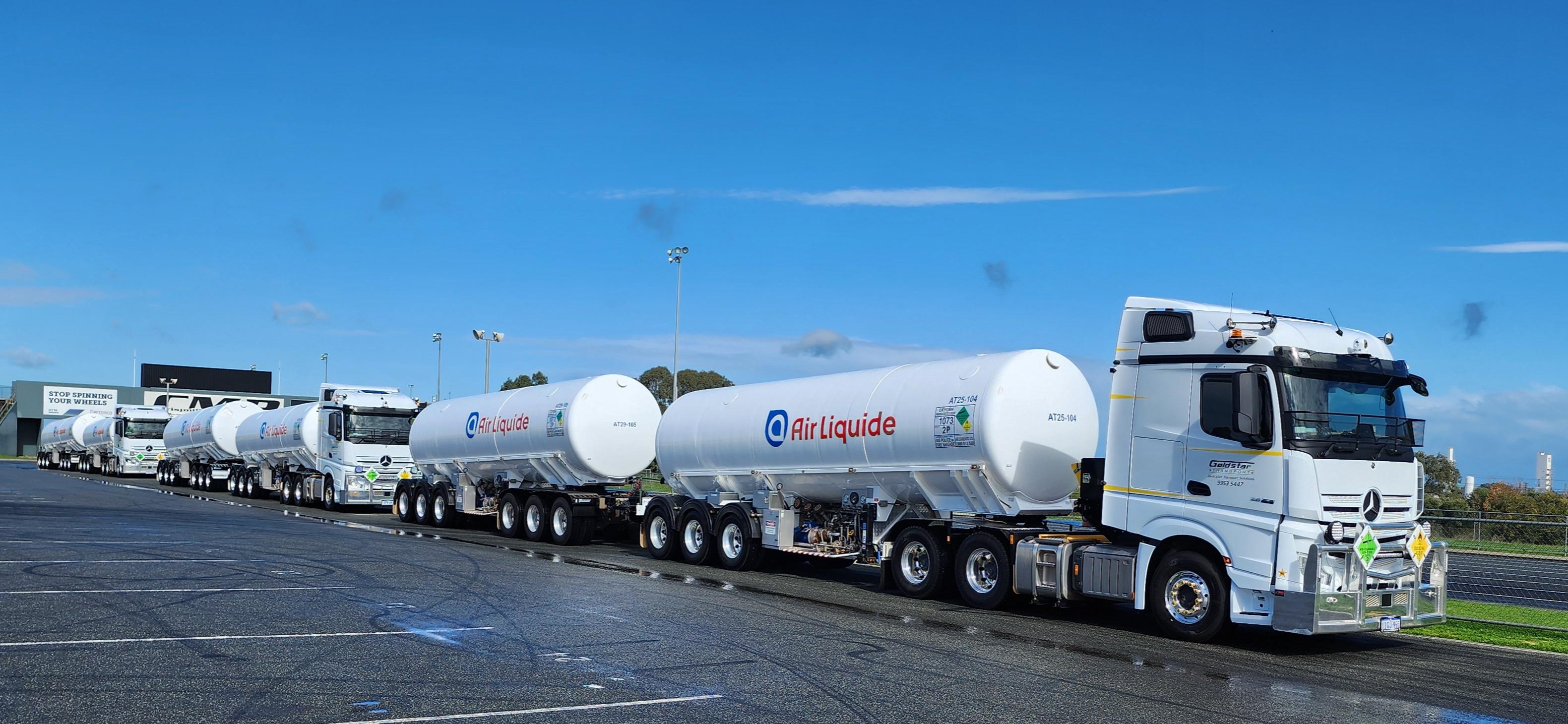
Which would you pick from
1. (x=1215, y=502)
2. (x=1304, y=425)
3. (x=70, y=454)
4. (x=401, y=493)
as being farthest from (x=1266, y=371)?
(x=70, y=454)

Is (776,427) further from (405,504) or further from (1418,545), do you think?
(405,504)

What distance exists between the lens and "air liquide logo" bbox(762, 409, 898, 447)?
55.5ft

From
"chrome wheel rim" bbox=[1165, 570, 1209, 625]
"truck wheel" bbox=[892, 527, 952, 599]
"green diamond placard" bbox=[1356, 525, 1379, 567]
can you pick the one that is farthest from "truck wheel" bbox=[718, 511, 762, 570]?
"green diamond placard" bbox=[1356, 525, 1379, 567]

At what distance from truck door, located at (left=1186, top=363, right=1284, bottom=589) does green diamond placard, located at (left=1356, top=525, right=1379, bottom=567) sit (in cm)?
85

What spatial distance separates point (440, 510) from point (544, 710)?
840 inches

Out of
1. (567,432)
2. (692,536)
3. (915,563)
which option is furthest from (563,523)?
(915,563)

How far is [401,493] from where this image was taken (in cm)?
3095

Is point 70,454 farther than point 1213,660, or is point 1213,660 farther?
point 70,454

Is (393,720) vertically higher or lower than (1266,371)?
lower

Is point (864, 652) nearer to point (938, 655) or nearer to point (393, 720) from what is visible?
point (938, 655)

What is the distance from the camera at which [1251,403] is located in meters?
12.1

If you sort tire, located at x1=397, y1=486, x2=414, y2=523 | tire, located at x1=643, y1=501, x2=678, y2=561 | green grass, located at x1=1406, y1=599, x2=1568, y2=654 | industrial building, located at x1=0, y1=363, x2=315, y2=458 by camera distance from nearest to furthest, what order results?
green grass, located at x1=1406, y1=599, x2=1568, y2=654, tire, located at x1=643, y1=501, x2=678, y2=561, tire, located at x1=397, y1=486, x2=414, y2=523, industrial building, located at x1=0, y1=363, x2=315, y2=458

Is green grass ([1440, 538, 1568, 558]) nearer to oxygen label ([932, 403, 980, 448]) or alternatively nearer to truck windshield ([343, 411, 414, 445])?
oxygen label ([932, 403, 980, 448])

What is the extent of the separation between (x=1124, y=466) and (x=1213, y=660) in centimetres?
273
